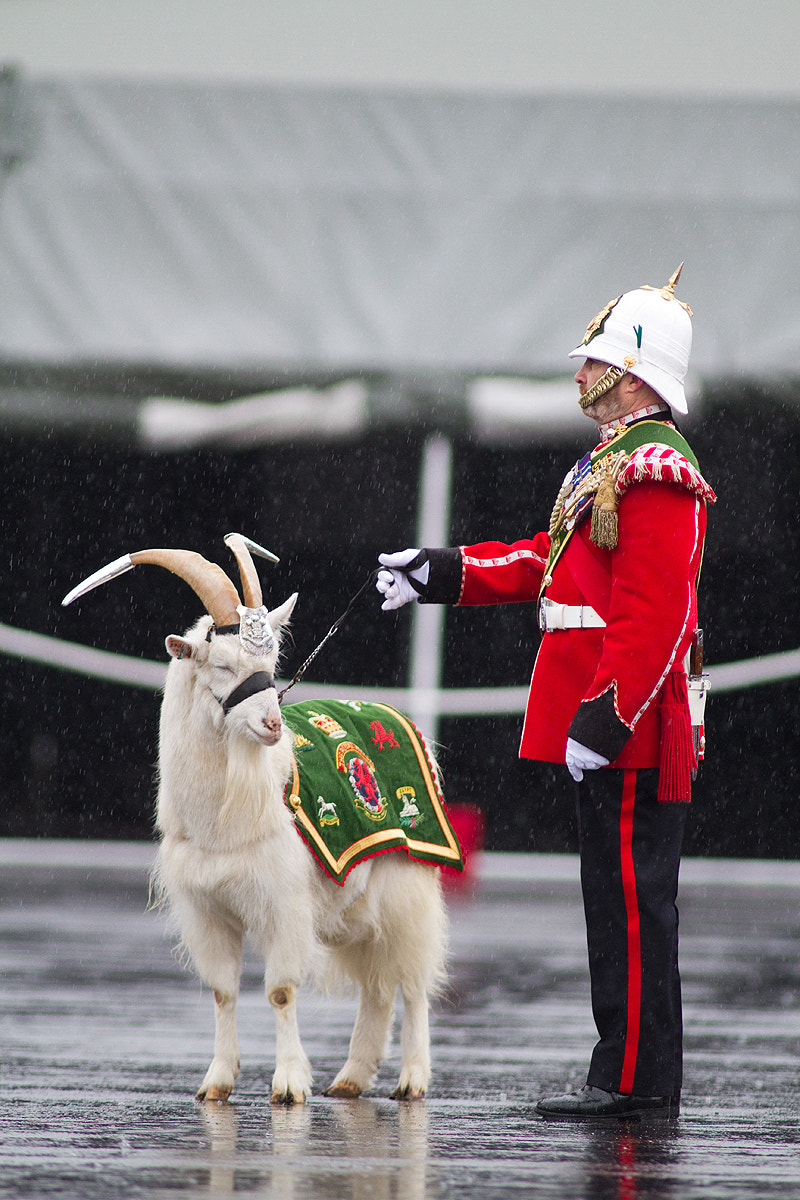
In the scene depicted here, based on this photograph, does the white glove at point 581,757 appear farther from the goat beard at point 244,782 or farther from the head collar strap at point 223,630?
the head collar strap at point 223,630

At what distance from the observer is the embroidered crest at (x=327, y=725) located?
4145mm

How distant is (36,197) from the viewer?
8.67 m

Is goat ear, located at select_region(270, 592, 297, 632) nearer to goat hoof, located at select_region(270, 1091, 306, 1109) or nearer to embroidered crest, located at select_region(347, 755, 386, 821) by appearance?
embroidered crest, located at select_region(347, 755, 386, 821)

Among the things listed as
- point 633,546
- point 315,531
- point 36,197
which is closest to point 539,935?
point 315,531

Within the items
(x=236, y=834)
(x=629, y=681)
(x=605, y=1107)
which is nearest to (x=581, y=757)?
(x=629, y=681)

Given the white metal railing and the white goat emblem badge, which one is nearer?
the white goat emblem badge

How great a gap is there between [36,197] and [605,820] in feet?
20.4

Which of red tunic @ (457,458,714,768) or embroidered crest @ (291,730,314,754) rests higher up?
red tunic @ (457,458,714,768)

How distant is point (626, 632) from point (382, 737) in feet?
3.15

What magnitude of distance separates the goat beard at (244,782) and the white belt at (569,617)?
74cm

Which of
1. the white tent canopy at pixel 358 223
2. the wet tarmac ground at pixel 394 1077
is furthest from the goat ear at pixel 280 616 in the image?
the white tent canopy at pixel 358 223

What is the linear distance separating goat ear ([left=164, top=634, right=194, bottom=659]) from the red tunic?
829 millimetres

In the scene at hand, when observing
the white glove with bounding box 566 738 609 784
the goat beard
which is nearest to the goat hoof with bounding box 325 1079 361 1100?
the goat beard

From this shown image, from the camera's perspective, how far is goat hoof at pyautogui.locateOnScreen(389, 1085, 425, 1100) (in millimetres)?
→ 3888
